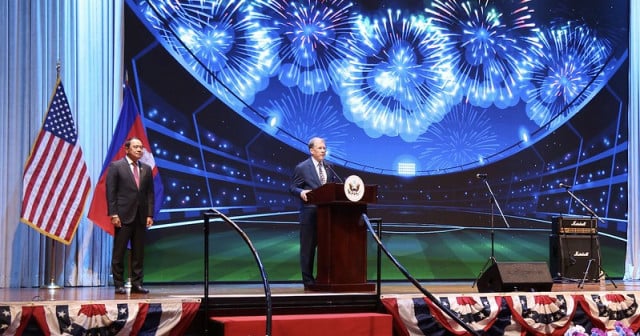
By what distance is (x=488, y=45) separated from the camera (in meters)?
10.9

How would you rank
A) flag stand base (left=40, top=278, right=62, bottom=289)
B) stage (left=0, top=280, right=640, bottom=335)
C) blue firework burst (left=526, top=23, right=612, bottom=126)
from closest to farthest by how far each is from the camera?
stage (left=0, top=280, right=640, bottom=335)
flag stand base (left=40, top=278, right=62, bottom=289)
blue firework burst (left=526, top=23, right=612, bottom=126)

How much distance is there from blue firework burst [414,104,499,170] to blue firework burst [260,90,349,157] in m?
1.14

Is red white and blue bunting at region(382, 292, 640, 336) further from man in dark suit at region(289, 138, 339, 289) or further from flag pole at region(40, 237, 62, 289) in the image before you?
flag pole at region(40, 237, 62, 289)

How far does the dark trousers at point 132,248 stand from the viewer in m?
7.00

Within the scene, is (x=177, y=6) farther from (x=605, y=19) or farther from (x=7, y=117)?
(x=605, y=19)

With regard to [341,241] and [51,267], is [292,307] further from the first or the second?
[51,267]

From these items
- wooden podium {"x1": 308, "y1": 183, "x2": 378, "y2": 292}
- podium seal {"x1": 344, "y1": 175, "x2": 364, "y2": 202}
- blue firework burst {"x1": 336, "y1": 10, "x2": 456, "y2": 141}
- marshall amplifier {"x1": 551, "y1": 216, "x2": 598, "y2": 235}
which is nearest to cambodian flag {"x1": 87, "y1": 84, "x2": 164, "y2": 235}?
wooden podium {"x1": 308, "y1": 183, "x2": 378, "y2": 292}

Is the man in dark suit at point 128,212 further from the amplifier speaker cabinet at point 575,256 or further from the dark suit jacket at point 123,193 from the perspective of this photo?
the amplifier speaker cabinet at point 575,256

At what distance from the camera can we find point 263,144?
385 inches

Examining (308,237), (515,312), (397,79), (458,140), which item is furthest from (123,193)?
(458,140)

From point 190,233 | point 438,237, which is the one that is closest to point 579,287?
point 438,237

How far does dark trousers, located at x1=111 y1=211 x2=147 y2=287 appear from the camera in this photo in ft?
23.0

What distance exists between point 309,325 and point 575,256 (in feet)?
14.2

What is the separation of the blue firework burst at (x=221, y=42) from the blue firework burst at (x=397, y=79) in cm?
116
